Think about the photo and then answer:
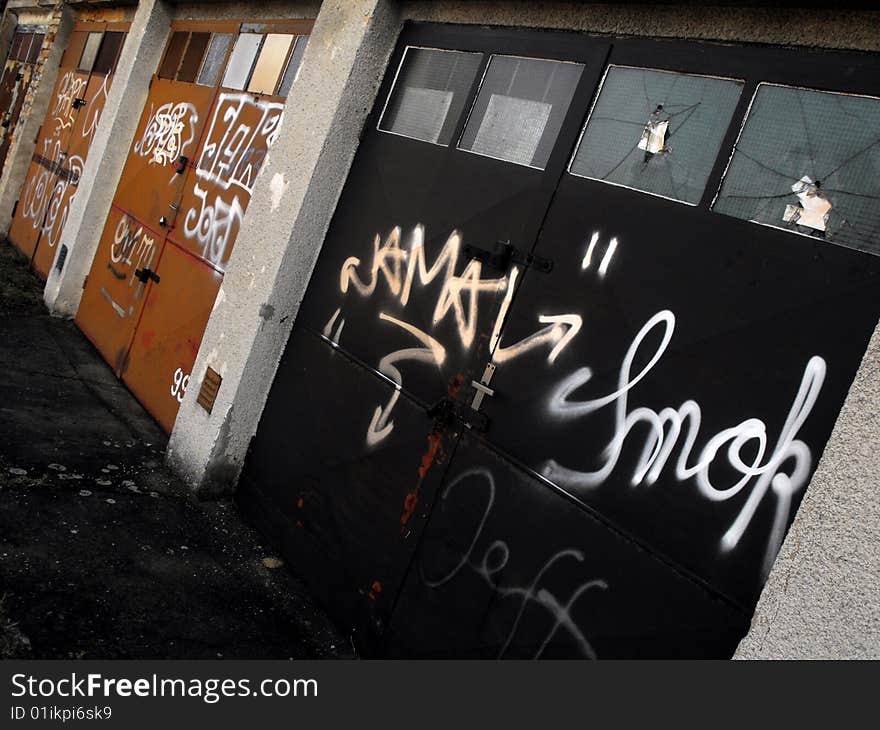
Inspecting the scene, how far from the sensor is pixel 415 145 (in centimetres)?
385

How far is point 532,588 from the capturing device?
2.78 meters

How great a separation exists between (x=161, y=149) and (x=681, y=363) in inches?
208

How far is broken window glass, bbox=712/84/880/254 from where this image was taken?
228cm

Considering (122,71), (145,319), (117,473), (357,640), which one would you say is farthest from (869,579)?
(122,71)

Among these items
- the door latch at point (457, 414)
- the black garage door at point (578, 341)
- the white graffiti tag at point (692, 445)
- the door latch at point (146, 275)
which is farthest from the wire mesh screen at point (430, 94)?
the door latch at point (146, 275)

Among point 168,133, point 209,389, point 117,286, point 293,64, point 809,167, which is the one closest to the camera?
point 809,167

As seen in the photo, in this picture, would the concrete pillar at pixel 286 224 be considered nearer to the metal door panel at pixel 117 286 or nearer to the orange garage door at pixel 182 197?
the orange garage door at pixel 182 197

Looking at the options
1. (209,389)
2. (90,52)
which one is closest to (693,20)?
(209,389)

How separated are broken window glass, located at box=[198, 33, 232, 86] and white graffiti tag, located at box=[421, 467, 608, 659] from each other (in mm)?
4297

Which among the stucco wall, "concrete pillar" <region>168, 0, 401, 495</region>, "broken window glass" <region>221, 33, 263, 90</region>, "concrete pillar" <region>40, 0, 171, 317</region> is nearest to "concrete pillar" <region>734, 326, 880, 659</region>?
the stucco wall

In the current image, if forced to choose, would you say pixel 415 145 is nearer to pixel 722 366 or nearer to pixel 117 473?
pixel 722 366

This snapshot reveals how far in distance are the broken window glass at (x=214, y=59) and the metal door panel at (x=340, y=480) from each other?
281 centimetres

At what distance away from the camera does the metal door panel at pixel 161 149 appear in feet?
19.5

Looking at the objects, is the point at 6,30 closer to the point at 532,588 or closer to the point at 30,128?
the point at 30,128
